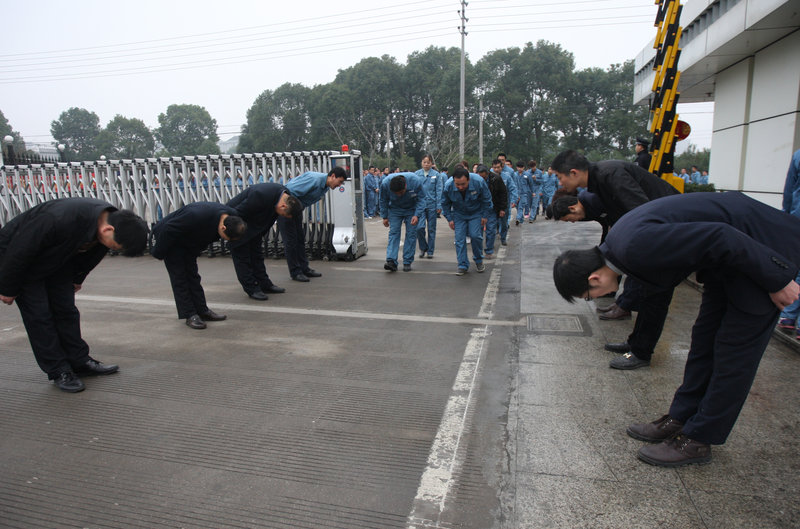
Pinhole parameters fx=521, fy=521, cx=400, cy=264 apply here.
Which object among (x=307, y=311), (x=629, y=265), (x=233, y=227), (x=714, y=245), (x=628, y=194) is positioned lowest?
(x=307, y=311)

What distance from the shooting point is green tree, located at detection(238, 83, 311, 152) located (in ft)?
187

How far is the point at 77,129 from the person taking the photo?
7450 centimetres

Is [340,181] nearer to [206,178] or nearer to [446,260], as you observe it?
[446,260]

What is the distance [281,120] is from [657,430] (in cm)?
5954

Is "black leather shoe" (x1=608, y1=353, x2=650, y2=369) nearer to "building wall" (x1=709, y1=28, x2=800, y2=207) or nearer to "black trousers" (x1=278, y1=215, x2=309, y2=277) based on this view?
"black trousers" (x1=278, y1=215, x2=309, y2=277)

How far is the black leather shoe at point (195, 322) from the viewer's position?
17.5 feet

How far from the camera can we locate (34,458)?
2.92 meters

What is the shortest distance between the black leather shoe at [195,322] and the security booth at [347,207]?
409 centimetres

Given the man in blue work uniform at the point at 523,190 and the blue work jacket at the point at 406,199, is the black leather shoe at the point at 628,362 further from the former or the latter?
the man in blue work uniform at the point at 523,190

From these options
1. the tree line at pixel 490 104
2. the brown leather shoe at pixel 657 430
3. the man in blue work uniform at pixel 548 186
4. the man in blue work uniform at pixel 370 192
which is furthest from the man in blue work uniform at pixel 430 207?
the tree line at pixel 490 104

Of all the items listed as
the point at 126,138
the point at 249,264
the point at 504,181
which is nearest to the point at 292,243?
the point at 249,264

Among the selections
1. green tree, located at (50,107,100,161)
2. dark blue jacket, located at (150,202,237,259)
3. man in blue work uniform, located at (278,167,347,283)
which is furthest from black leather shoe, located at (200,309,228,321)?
green tree, located at (50,107,100,161)

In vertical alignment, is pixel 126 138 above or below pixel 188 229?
above

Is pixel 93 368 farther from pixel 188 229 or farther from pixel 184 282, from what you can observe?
pixel 188 229
